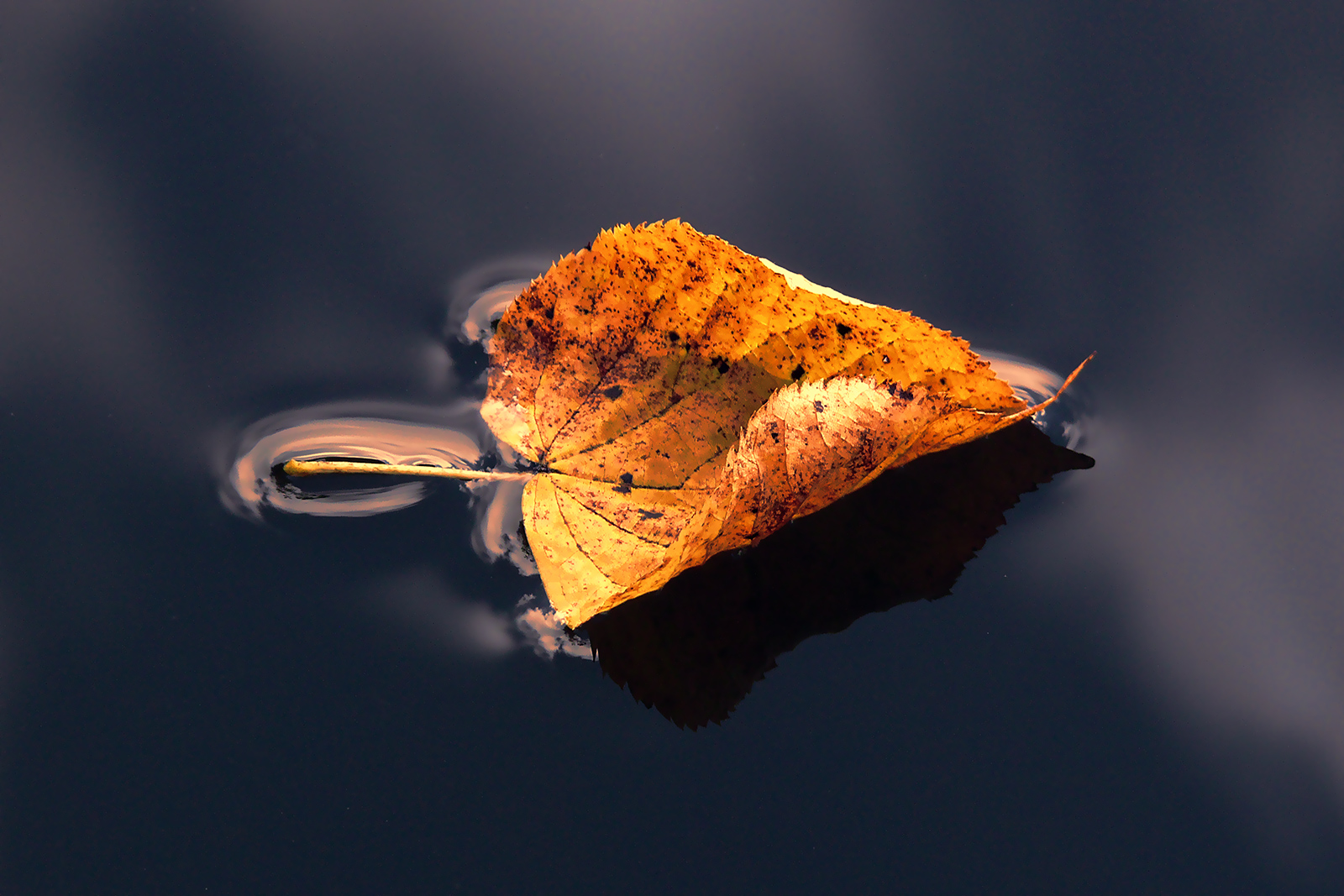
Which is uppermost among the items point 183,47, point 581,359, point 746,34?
point 183,47

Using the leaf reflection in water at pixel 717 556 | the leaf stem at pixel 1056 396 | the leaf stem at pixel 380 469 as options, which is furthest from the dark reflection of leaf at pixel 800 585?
the leaf stem at pixel 380 469

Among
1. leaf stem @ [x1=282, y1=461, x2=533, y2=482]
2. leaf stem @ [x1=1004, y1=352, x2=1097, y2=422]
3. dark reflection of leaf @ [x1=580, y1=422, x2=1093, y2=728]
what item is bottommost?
dark reflection of leaf @ [x1=580, y1=422, x2=1093, y2=728]

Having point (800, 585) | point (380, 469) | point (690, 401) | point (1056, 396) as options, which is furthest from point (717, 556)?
point (1056, 396)

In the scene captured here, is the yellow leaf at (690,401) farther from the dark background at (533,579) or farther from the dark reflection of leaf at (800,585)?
the dark background at (533,579)

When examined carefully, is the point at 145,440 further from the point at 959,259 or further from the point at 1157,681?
the point at 1157,681

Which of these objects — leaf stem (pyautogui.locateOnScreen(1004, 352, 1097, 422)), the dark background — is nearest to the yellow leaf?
leaf stem (pyautogui.locateOnScreen(1004, 352, 1097, 422))

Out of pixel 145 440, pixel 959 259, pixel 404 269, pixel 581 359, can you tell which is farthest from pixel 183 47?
pixel 959 259

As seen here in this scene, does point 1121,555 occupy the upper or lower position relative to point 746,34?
lower

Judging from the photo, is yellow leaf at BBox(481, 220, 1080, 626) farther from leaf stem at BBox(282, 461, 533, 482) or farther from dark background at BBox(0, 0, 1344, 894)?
dark background at BBox(0, 0, 1344, 894)
